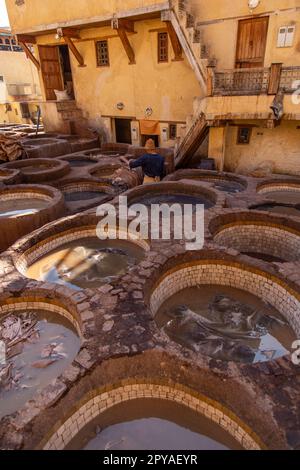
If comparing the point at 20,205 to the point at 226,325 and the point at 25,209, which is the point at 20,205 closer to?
the point at 25,209

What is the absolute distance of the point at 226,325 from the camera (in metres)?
5.55

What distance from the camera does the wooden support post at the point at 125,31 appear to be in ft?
46.1

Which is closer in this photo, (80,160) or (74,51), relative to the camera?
(80,160)

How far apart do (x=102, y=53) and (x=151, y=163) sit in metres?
11.3

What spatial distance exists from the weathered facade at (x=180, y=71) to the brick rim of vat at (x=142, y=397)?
9.38 m

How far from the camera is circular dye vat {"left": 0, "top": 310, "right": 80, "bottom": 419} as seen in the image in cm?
425

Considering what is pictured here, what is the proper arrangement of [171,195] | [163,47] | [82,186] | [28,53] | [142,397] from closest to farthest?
[142,397] < [171,195] < [82,186] < [163,47] < [28,53]

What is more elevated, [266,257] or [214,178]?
[214,178]

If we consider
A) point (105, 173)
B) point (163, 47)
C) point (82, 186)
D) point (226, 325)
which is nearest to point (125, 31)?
point (163, 47)

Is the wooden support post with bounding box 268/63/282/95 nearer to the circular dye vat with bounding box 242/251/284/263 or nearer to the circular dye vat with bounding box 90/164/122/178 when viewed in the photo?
the circular dye vat with bounding box 242/251/284/263

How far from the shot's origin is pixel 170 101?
49.4ft

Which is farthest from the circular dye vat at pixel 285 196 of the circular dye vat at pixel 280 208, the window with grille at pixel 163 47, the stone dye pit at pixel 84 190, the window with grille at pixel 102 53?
the window with grille at pixel 102 53

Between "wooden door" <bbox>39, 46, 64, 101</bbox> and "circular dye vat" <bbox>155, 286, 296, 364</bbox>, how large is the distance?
742 inches

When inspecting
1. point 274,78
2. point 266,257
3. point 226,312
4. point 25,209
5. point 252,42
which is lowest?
point 266,257
